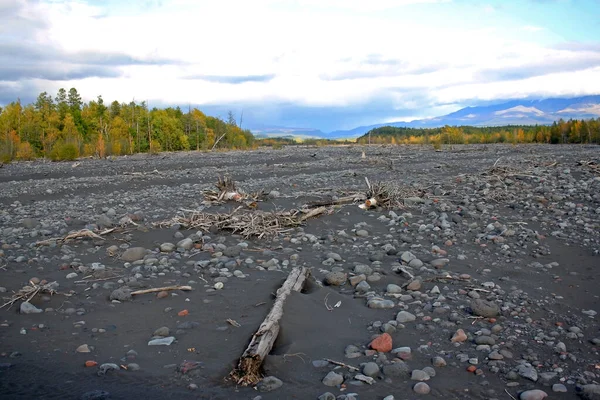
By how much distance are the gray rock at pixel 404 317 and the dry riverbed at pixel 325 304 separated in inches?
0.9

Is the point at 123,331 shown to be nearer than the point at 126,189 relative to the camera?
Yes

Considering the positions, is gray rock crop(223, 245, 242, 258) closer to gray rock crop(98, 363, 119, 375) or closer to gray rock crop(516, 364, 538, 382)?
gray rock crop(98, 363, 119, 375)

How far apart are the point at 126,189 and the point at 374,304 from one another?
37.5 ft

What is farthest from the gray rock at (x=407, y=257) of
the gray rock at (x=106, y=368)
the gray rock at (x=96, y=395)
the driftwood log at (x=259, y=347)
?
the gray rock at (x=96, y=395)

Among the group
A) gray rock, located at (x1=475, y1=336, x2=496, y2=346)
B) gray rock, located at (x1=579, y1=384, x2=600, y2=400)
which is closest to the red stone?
gray rock, located at (x1=475, y1=336, x2=496, y2=346)

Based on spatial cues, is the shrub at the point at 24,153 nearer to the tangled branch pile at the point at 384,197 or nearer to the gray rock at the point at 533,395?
the tangled branch pile at the point at 384,197

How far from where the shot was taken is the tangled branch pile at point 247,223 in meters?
7.49

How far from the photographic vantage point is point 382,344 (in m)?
3.95

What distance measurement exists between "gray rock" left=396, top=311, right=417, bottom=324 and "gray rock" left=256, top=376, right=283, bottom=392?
151 centimetres

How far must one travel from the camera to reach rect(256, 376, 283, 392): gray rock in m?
3.38

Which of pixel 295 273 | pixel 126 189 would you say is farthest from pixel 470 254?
pixel 126 189

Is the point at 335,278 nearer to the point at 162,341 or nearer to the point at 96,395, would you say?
the point at 162,341

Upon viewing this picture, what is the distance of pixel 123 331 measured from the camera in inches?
171

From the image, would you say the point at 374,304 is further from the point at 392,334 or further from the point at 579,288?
the point at 579,288
